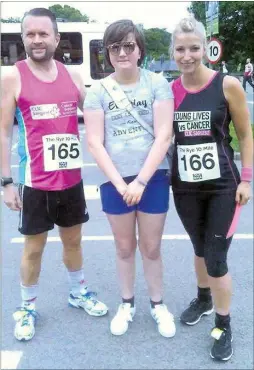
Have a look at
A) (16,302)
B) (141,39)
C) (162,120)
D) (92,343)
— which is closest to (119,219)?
(162,120)

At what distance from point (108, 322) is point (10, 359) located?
0.64 metres

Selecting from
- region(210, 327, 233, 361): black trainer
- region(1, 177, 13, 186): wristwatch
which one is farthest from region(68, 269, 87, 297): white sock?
region(210, 327, 233, 361): black trainer

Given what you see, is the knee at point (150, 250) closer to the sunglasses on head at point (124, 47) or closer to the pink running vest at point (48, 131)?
the pink running vest at point (48, 131)

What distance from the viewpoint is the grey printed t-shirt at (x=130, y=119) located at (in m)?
2.22

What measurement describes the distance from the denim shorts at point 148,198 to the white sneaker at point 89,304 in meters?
0.79

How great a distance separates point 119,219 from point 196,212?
42 centimetres

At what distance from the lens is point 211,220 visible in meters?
2.30

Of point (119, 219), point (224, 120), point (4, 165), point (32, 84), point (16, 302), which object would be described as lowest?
point (16, 302)

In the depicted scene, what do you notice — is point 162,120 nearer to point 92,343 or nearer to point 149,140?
point 149,140

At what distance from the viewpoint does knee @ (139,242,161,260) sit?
8.32ft

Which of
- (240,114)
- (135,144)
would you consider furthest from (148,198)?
(240,114)


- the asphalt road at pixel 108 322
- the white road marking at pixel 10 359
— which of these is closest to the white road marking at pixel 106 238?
the asphalt road at pixel 108 322

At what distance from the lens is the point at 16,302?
120 inches

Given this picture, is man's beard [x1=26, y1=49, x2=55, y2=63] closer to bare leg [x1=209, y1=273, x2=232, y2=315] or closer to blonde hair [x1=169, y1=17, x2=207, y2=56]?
blonde hair [x1=169, y1=17, x2=207, y2=56]
